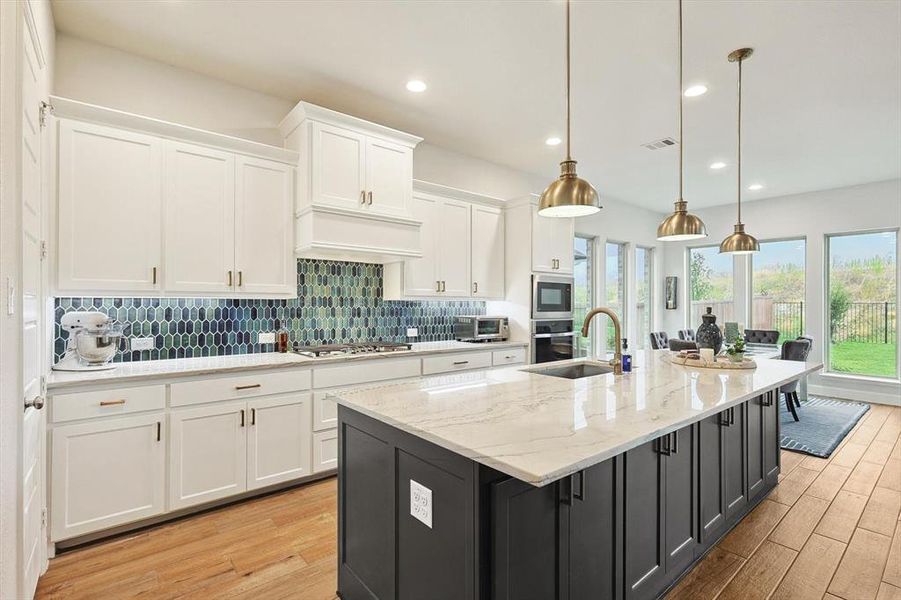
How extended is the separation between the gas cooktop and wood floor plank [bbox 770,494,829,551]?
2.74 m

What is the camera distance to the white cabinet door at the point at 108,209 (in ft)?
8.37

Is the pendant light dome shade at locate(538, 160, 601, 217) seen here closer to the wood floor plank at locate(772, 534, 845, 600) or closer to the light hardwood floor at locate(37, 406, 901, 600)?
the light hardwood floor at locate(37, 406, 901, 600)

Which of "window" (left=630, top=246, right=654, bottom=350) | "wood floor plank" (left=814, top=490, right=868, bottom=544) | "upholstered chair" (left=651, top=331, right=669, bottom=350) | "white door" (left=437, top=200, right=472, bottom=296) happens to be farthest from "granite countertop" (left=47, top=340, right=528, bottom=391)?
"window" (left=630, top=246, right=654, bottom=350)

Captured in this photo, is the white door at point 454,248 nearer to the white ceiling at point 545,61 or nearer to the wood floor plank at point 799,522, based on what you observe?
the white ceiling at point 545,61

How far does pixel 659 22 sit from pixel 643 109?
4.13 ft

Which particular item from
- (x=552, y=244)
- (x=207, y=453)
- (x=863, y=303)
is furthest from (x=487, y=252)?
(x=863, y=303)

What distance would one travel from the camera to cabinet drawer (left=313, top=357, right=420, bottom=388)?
3.25 meters

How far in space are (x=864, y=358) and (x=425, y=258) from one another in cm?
632

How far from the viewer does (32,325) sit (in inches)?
76.7

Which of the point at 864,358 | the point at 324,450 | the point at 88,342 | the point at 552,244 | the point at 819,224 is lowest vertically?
the point at 324,450

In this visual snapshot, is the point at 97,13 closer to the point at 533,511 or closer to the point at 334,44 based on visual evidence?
the point at 334,44

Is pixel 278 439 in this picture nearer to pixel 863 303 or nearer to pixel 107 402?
pixel 107 402

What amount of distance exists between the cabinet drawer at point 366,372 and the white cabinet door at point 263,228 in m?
0.70

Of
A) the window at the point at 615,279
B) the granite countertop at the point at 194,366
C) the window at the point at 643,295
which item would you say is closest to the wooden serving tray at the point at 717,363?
the granite countertop at the point at 194,366
